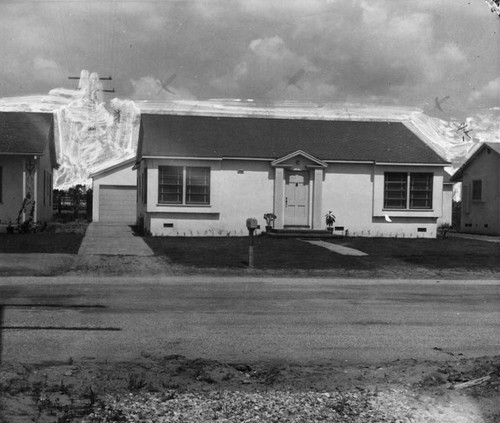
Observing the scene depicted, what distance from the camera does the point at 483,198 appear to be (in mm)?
32188

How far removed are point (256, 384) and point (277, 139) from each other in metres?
21.9

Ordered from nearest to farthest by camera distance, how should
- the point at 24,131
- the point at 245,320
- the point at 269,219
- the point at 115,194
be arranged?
the point at 245,320 → the point at 269,219 → the point at 24,131 → the point at 115,194

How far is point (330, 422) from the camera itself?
4465mm

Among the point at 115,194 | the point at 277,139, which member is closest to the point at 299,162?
the point at 277,139

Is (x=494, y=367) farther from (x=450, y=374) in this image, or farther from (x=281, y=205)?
(x=281, y=205)

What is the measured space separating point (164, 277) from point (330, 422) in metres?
9.15

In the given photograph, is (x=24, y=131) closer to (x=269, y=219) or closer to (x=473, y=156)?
(x=269, y=219)

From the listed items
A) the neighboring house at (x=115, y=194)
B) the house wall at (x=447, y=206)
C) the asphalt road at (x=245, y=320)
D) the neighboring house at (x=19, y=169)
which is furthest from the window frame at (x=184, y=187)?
the house wall at (x=447, y=206)

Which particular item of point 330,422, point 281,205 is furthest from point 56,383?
point 281,205

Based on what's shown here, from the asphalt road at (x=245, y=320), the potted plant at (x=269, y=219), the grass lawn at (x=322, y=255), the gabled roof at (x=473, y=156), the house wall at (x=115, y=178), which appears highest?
the gabled roof at (x=473, y=156)

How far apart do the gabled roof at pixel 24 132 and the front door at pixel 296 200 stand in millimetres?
9472

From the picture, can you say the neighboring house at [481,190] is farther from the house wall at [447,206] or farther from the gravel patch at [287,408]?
the gravel patch at [287,408]

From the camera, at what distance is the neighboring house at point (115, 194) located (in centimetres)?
3659

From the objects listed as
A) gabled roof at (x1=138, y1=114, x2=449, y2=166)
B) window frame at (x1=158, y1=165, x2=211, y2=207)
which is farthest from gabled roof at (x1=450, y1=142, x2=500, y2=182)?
window frame at (x1=158, y1=165, x2=211, y2=207)
